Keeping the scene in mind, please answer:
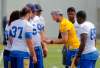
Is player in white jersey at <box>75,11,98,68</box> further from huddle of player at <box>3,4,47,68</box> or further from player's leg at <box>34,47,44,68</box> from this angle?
player's leg at <box>34,47,44,68</box>

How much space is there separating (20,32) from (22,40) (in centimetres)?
17

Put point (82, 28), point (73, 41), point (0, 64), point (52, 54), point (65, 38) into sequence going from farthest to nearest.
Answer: point (52, 54) → point (0, 64) → point (73, 41) → point (65, 38) → point (82, 28)

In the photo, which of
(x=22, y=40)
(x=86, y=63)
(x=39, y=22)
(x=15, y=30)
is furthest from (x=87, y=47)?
(x=39, y=22)

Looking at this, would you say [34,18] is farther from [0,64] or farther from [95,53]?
[0,64]

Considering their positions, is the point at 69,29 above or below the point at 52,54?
above

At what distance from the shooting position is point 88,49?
10617 millimetres

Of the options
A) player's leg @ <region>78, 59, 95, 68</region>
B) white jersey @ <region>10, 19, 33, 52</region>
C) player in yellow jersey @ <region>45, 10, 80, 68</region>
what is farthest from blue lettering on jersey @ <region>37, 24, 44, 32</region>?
player's leg @ <region>78, 59, 95, 68</region>

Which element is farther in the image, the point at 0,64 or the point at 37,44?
the point at 0,64

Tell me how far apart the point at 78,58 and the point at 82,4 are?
24210 millimetres

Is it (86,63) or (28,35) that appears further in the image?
(86,63)

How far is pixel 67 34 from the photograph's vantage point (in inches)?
460

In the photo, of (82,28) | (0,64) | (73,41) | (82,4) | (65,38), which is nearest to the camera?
(82,28)

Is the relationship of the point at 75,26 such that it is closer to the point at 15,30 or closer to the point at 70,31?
the point at 70,31

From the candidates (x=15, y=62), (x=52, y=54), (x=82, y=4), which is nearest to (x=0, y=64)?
(x=52, y=54)
